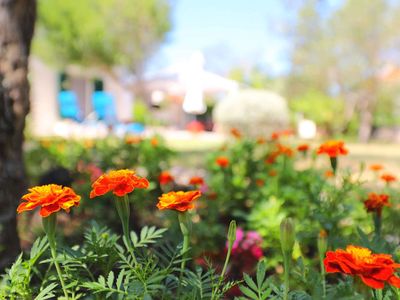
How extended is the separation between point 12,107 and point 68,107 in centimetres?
1515

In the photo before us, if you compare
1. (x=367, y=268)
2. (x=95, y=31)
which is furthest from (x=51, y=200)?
(x=95, y=31)

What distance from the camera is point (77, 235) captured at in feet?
6.63

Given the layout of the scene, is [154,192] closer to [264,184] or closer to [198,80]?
[264,184]

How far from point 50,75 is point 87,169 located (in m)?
13.1

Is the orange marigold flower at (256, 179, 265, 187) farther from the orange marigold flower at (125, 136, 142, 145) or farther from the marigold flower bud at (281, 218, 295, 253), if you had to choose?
the marigold flower bud at (281, 218, 295, 253)

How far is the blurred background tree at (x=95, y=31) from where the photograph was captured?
1609 cm

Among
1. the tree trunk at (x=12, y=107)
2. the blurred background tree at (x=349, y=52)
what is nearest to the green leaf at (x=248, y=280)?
the tree trunk at (x=12, y=107)

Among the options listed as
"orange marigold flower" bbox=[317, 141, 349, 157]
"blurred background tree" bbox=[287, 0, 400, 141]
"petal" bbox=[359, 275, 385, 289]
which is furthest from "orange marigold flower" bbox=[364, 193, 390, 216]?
"blurred background tree" bbox=[287, 0, 400, 141]

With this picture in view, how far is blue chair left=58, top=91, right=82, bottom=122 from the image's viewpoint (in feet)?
52.5

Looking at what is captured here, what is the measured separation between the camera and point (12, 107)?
5.82 feet

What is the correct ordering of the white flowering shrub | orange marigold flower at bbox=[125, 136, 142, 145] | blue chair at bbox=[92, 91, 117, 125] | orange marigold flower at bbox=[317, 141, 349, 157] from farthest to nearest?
blue chair at bbox=[92, 91, 117, 125] < the white flowering shrub < orange marigold flower at bbox=[125, 136, 142, 145] < orange marigold flower at bbox=[317, 141, 349, 157]

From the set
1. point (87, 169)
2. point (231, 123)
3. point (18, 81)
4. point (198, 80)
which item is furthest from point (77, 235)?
point (198, 80)

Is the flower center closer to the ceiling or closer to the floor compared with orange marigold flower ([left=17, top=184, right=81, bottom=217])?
closer to the floor

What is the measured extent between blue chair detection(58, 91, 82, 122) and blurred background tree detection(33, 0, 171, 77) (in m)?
1.17
